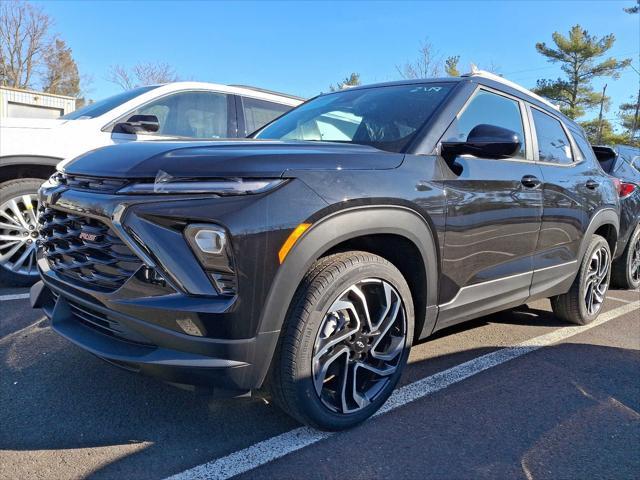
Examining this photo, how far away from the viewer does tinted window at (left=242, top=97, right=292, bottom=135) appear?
5.58m

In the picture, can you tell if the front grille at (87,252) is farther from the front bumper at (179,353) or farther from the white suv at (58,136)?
the white suv at (58,136)

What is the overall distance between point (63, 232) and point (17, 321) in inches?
69.5

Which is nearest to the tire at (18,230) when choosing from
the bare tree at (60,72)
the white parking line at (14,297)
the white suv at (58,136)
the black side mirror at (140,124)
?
the white suv at (58,136)

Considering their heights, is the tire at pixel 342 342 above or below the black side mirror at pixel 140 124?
below

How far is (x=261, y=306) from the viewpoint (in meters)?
1.98

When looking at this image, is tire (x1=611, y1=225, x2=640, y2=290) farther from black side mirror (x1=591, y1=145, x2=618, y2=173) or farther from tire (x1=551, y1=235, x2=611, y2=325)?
Answer: tire (x1=551, y1=235, x2=611, y2=325)

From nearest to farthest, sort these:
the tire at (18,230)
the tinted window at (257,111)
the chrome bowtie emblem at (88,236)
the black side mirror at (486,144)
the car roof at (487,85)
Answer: the chrome bowtie emblem at (88,236)
the black side mirror at (486,144)
the car roof at (487,85)
the tire at (18,230)
the tinted window at (257,111)

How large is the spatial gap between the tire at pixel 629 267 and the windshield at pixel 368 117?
3.75 meters

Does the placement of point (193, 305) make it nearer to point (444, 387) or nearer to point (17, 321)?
point (444, 387)

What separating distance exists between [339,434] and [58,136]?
3.56 m

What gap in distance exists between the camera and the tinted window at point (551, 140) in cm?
372

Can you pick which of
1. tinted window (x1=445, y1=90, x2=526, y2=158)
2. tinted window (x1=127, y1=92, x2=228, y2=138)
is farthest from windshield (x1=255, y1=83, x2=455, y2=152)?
tinted window (x1=127, y1=92, x2=228, y2=138)

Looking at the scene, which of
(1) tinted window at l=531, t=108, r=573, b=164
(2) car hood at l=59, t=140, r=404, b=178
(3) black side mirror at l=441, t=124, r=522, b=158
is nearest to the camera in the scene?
(2) car hood at l=59, t=140, r=404, b=178

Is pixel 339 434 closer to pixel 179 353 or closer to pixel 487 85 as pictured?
A: pixel 179 353
